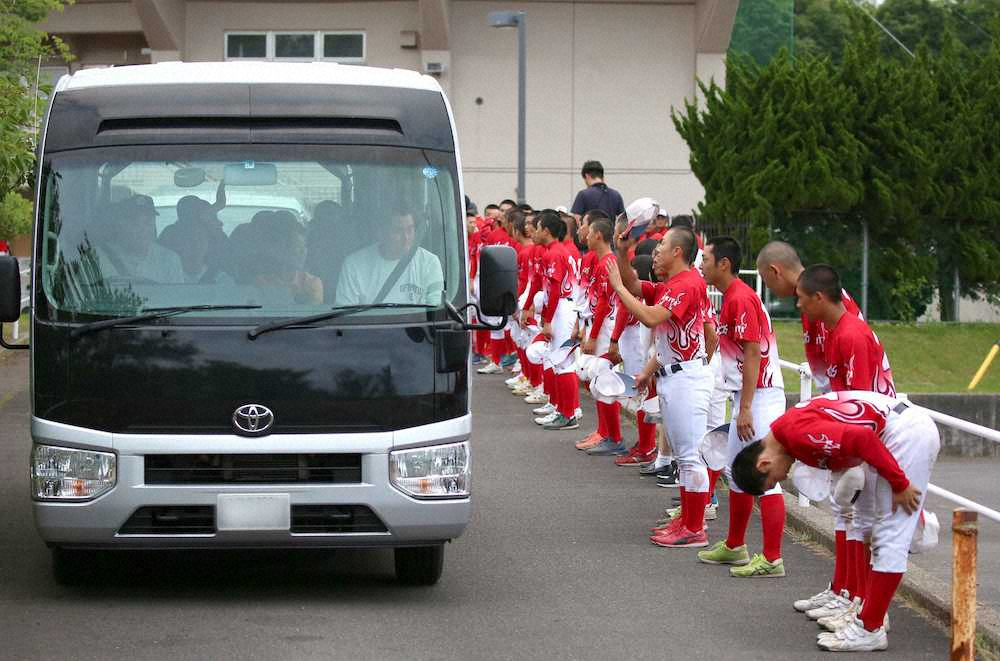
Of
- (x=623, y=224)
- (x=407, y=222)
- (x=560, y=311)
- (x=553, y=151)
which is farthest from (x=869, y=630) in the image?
(x=553, y=151)

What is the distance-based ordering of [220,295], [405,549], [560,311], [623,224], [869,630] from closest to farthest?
[869,630]
[220,295]
[405,549]
[623,224]
[560,311]

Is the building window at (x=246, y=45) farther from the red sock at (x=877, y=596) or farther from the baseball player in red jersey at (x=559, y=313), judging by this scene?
the red sock at (x=877, y=596)

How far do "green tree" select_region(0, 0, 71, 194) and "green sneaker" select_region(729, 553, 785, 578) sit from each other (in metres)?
6.33

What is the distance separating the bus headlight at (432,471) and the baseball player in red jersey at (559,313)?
7697 millimetres

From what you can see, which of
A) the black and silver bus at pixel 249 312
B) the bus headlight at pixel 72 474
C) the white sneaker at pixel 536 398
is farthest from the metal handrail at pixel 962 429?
the white sneaker at pixel 536 398

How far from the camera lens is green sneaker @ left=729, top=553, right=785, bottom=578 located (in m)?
9.41

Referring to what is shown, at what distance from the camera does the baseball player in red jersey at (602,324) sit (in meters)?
13.6

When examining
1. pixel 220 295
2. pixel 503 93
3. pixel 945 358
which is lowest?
pixel 945 358

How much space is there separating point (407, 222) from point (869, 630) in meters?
3.04

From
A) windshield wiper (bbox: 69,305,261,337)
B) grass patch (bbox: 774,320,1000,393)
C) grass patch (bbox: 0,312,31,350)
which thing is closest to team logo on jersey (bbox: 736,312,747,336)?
windshield wiper (bbox: 69,305,261,337)

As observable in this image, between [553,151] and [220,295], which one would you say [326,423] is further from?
[553,151]

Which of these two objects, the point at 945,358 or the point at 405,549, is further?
the point at 945,358

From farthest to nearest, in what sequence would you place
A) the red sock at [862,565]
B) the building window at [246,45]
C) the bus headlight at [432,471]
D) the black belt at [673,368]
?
the building window at [246,45], the black belt at [673,368], the bus headlight at [432,471], the red sock at [862,565]

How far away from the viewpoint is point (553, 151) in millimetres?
37625
